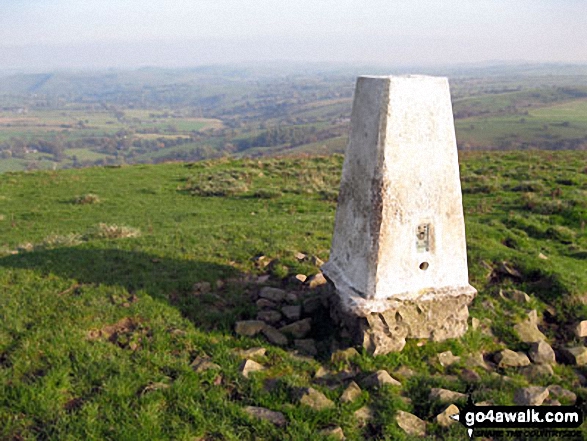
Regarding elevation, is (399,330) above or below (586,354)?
above

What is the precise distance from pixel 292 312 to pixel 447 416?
3.36m

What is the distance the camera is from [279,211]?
18484 mm

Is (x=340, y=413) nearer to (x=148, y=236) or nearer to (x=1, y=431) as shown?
(x=1, y=431)

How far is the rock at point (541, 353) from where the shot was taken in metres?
7.53

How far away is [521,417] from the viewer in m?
5.79

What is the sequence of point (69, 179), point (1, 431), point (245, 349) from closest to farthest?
point (1, 431)
point (245, 349)
point (69, 179)

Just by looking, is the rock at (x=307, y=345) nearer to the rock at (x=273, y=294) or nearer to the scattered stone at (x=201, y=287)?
the rock at (x=273, y=294)

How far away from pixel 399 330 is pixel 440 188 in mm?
2355

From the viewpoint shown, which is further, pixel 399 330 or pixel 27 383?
pixel 399 330

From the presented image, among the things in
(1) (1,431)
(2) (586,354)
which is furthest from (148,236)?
(2) (586,354)

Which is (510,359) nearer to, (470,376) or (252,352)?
(470,376)

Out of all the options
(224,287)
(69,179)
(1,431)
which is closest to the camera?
(1,431)

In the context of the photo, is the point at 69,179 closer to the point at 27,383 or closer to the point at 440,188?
the point at 27,383

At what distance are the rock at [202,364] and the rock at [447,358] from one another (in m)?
3.49
